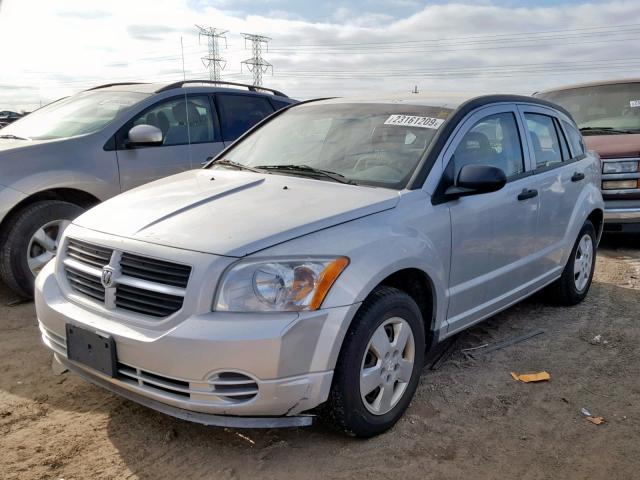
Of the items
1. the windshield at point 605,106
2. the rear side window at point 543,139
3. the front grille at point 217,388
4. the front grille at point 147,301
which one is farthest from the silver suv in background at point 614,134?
the front grille at point 147,301

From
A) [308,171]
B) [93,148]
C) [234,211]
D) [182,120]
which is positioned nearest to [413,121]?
[308,171]

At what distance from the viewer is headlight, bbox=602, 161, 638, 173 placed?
7.28 meters

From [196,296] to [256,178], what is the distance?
1226 millimetres

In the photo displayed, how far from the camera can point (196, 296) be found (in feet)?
8.61

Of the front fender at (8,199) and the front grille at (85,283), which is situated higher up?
the front fender at (8,199)

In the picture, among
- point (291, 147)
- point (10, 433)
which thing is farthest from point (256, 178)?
point (10, 433)

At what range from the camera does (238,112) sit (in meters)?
6.64

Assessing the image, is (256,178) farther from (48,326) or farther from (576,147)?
(576,147)

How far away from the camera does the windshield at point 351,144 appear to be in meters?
3.59

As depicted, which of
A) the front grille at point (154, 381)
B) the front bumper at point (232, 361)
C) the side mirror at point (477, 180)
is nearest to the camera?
the front bumper at point (232, 361)

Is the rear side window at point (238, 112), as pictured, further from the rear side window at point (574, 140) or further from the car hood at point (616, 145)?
the car hood at point (616, 145)

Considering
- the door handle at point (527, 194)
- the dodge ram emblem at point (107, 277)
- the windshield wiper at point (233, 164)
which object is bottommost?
the dodge ram emblem at point (107, 277)

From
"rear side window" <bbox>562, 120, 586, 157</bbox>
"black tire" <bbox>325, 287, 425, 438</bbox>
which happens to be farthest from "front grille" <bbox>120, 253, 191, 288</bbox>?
"rear side window" <bbox>562, 120, 586, 157</bbox>

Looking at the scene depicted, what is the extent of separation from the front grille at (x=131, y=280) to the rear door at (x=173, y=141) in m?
2.54
